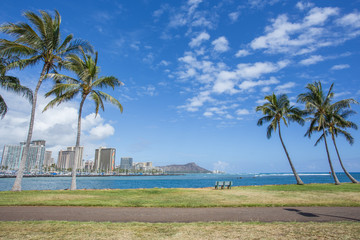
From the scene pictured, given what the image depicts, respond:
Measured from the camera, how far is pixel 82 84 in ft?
60.2

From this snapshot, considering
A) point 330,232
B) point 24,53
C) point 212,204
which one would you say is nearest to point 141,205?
point 212,204

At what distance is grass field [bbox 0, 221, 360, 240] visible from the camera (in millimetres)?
4852

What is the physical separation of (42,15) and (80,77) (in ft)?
16.9

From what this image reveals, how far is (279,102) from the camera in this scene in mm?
27094

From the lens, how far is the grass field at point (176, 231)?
485 centimetres

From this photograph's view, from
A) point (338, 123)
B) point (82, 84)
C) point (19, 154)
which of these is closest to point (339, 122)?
point (338, 123)

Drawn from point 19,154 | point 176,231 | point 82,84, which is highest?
point 19,154

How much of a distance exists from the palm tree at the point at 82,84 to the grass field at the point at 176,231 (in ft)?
42.1

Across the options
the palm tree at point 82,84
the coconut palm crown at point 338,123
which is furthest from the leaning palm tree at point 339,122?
the palm tree at point 82,84

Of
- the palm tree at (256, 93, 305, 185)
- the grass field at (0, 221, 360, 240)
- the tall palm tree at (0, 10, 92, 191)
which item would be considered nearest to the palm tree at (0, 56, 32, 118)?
the tall palm tree at (0, 10, 92, 191)

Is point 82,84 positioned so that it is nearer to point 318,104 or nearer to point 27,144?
point 27,144

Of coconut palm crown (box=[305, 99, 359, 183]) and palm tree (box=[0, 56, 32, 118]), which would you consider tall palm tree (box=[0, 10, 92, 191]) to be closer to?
palm tree (box=[0, 56, 32, 118])

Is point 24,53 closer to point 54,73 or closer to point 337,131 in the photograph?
point 54,73

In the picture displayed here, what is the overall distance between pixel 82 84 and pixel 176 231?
16.3 metres
